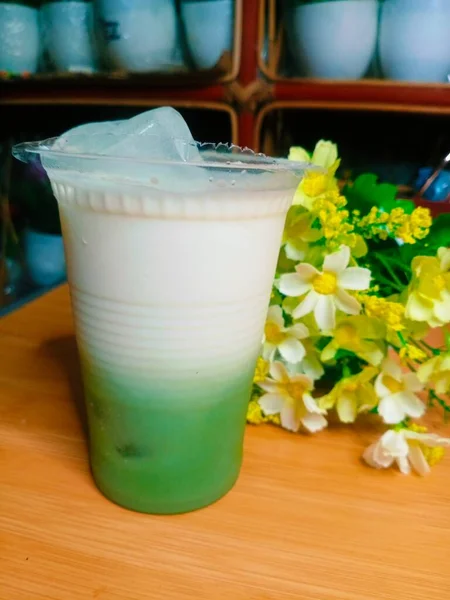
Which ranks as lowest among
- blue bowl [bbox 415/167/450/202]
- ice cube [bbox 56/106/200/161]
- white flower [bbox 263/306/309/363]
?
blue bowl [bbox 415/167/450/202]

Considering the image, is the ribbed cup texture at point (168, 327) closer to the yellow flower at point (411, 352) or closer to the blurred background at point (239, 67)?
the yellow flower at point (411, 352)

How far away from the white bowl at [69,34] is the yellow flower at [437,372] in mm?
797

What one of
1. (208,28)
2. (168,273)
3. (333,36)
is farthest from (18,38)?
(168,273)

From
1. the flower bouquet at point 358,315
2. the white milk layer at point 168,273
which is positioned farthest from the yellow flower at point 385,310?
the white milk layer at point 168,273

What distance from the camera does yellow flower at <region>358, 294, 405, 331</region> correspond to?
0.44m

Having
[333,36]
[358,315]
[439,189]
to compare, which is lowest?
[439,189]

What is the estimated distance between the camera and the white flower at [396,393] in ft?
1.54

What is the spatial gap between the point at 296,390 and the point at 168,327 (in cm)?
18

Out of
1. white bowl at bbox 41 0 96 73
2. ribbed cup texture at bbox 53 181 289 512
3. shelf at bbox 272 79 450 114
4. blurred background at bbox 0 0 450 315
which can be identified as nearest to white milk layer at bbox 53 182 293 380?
ribbed cup texture at bbox 53 181 289 512

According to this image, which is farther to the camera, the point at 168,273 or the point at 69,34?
the point at 69,34

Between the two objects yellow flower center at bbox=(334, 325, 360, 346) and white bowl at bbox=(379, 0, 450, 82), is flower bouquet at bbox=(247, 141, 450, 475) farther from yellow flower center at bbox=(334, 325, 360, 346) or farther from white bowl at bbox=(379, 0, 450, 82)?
white bowl at bbox=(379, 0, 450, 82)

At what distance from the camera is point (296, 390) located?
1.65 ft

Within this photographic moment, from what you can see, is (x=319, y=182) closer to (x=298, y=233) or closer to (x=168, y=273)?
(x=298, y=233)

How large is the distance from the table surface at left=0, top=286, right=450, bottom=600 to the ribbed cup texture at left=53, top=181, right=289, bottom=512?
0.03 m
